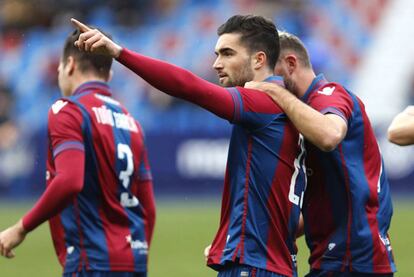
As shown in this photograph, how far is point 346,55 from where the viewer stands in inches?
828

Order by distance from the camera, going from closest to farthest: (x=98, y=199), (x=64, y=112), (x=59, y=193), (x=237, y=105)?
(x=237, y=105)
(x=59, y=193)
(x=64, y=112)
(x=98, y=199)

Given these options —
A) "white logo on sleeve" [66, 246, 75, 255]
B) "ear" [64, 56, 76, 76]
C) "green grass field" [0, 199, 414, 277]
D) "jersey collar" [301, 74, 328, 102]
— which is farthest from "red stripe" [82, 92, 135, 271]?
"green grass field" [0, 199, 414, 277]

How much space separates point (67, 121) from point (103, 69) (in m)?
0.70

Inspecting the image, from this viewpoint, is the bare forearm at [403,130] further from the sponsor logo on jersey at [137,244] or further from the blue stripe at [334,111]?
the sponsor logo on jersey at [137,244]

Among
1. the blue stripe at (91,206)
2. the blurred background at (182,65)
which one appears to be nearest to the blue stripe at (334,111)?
the blue stripe at (91,206)

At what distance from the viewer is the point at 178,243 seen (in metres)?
13.7

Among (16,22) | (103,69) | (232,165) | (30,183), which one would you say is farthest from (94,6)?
(232,165)

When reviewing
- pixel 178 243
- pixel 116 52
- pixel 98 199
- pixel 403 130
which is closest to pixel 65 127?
pixel 98 199

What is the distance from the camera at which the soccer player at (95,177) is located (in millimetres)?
5691

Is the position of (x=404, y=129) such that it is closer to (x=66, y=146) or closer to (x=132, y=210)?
(x=66, y=146)

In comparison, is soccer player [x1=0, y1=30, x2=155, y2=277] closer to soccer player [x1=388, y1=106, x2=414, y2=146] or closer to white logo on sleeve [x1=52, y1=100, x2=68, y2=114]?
white logo on sleeve [x1=52, y1=100, x2=68, y2=114]

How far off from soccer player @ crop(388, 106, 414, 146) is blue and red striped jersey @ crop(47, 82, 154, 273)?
2065 mm

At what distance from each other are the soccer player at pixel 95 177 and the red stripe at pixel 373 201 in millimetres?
1518

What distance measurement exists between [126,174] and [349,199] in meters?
1.48
